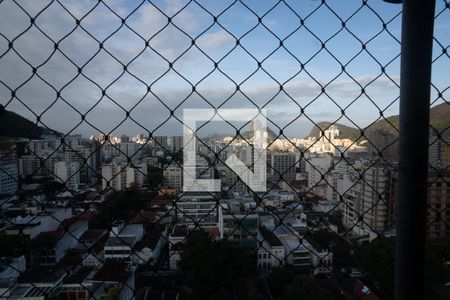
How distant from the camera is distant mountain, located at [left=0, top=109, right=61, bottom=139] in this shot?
2.67 feet

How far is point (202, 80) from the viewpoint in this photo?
0.84m

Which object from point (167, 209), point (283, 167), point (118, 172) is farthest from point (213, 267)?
point (118, 172)

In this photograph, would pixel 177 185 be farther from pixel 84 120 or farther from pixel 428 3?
pixel 428 3

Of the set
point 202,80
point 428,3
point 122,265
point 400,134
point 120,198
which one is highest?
point 428,3

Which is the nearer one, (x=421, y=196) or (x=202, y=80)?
(x=421, y=196)

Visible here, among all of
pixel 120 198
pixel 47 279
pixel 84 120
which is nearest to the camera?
pixel 84 120

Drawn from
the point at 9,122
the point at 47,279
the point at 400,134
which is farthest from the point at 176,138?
the point at 47,279

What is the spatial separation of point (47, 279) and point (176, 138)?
4.38 ft

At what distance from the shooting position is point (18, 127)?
0.91 metres

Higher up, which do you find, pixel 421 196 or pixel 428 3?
pixel 428 3

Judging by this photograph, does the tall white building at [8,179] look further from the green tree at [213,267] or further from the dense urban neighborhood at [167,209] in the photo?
the green tree at [213,267]

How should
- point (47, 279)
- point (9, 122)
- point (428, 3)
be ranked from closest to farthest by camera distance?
point (428, 3) → point (9, 122) → point (47, 279)

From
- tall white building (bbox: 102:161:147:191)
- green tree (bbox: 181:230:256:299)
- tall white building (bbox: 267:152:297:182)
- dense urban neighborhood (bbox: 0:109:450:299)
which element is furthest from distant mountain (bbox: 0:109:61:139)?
green tree (bbox: 181:230:256:299)

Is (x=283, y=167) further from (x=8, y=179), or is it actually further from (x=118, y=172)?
(x=8, y=179)
